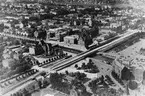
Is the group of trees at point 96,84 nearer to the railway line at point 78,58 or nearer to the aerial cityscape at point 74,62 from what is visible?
the aerial cityscape at point 74,62

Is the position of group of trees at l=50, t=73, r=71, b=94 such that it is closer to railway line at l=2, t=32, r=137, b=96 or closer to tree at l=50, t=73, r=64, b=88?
tree at l=50, t=73, r=64, b=88

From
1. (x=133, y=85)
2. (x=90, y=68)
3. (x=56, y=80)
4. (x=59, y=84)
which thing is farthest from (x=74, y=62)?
(x=133, y=85)

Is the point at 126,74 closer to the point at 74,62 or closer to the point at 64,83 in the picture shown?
the point at 64,83

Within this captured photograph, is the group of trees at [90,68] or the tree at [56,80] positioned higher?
the tree at [56,80]

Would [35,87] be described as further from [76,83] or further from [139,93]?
[139,93]

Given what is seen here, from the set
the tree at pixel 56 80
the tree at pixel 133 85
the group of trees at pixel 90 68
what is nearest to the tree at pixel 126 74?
the tree at pixel 133 85

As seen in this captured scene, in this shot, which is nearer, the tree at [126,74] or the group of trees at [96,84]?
the group of trees at [96,84]

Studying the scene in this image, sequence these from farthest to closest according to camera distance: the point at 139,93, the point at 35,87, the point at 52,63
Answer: the point at 52,63, the point at 35,87, the point at 139,93

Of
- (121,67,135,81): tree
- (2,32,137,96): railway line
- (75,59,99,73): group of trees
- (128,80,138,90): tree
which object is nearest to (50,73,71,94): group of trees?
(2,32,137,96): railway line

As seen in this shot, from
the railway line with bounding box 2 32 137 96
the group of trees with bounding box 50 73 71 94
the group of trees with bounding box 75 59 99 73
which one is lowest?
the group of trees with bounding box 75 59 99 73

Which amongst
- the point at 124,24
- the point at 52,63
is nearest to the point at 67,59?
the point at 52,63

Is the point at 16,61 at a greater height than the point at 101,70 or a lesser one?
greater
